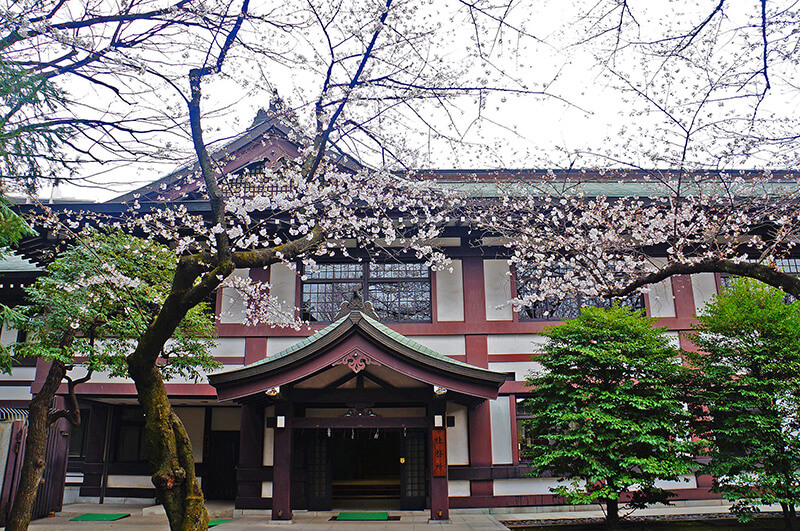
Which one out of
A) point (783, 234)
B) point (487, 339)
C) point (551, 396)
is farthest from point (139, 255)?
point (783, 234)

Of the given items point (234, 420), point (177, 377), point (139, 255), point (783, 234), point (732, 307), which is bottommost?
point (234, 420)

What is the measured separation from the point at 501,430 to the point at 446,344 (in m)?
2.18

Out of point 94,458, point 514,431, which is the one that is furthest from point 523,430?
point 94,458

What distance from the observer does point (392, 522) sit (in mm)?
10711

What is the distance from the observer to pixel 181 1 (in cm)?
577

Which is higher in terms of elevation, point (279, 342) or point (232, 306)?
point (232, 306)

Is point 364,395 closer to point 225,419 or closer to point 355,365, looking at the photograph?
point 355,365

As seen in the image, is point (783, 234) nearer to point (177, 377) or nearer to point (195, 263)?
point (195, 263)

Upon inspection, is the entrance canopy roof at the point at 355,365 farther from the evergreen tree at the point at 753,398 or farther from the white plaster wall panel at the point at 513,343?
the evergreen tree at the point at 753,398

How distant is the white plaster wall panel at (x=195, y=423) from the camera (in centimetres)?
1441

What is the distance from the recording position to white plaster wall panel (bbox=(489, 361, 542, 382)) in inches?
471

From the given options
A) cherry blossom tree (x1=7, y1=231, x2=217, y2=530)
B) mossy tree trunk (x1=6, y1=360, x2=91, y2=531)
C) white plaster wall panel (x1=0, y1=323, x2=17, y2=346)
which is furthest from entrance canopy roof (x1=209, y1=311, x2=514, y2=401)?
white plaster wall panel (x1=0, y1=323, x2=17, y2=346)

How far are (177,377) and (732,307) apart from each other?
11420 mm

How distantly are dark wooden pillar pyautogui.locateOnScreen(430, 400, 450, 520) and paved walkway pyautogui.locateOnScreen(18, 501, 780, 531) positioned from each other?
0.80ft
